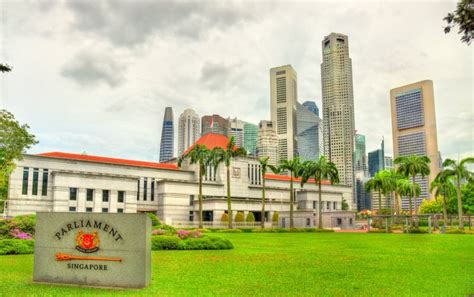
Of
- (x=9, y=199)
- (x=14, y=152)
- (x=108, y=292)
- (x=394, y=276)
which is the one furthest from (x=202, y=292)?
(x=9, y=199)

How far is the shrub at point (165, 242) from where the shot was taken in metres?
23.4

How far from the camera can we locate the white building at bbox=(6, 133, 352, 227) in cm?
6650

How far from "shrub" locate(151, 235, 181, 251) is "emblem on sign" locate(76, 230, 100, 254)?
37.6 ft

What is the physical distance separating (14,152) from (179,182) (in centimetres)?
3158

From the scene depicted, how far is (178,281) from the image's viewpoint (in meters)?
12.7

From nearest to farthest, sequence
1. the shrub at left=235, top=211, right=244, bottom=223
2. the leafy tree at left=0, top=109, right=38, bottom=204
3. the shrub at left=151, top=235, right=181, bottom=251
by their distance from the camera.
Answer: the shrub at left=151, top=235, right=181, bottom=251 < the leafy tree at left=0, top=109, right=38, bottom=204 < the shrub at left=235, top=211, right=244, bottom=223

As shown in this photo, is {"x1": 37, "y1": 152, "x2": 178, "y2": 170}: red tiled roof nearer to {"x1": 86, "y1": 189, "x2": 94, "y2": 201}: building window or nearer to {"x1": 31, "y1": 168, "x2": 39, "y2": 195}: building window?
{"x1": 31, "y1": 168, "x2": 39, "y2": 195}: building window

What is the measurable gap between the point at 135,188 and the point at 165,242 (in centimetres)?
5164

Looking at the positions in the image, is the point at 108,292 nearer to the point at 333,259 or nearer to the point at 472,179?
the point at 333,259

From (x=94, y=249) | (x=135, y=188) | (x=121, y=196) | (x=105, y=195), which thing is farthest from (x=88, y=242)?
(x=135, y=188)

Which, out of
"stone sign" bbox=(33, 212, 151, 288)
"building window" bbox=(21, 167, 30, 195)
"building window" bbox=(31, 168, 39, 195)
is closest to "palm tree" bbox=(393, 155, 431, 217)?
"building window" bbox=(31, 168, 39, 195)

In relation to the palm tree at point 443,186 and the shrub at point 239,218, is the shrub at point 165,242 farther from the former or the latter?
the palm tree at point 443,186

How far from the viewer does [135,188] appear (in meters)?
73.6

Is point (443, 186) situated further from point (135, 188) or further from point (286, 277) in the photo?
point (286, 277)
